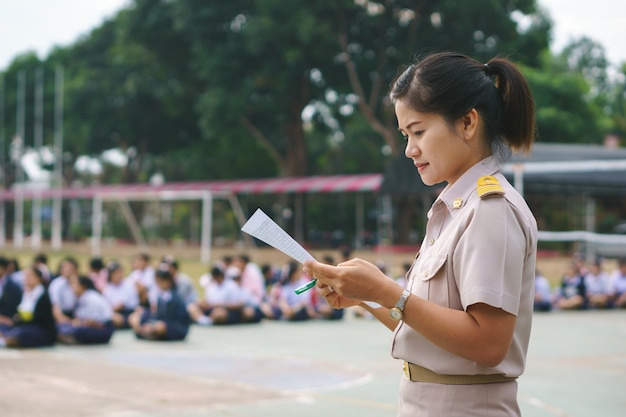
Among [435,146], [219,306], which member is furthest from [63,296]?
[435,146]

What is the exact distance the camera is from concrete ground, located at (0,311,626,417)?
6027 millimetres

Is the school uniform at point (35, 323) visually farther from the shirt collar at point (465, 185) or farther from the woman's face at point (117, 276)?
the shirt collar at point (465, 185)

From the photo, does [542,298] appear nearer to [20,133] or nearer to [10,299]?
[10,299]

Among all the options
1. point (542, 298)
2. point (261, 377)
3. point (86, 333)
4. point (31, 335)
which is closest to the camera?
point (261, 377)

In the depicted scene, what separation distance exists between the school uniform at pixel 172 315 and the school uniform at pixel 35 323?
4.25 feet

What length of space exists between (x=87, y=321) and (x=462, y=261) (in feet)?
28.0

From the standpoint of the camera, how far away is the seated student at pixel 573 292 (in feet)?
46.9

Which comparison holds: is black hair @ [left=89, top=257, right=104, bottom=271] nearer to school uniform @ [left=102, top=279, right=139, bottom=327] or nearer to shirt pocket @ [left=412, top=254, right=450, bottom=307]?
school uniform @ [left=102, top=279, right=139, bottom=327]

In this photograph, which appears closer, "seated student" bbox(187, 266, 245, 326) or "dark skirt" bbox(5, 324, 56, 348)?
"dark skirt" bbox(5, 324, 56, 348)

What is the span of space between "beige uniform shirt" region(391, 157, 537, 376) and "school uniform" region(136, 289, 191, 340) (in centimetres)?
843

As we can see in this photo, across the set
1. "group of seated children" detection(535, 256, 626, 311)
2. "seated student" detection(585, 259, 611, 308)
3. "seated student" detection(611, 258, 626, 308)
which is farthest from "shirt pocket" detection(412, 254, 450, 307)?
"seated student" detection(611, 258, 626, 308)

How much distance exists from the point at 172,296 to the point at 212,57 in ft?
54.4

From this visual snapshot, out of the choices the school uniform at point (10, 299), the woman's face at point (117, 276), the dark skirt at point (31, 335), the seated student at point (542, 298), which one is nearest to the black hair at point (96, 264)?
the woman's face at point (117, 276)

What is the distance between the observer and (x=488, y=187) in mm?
1686
